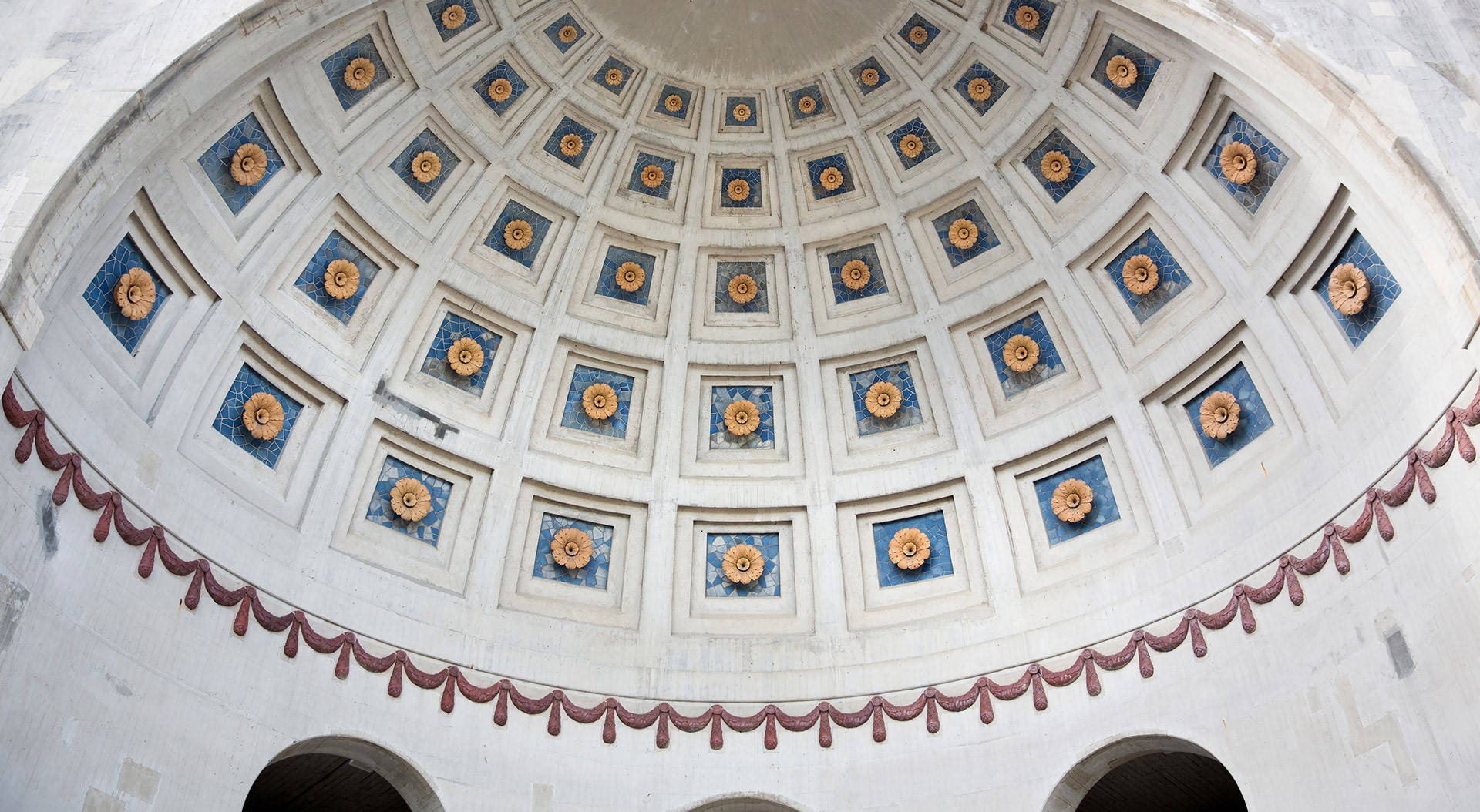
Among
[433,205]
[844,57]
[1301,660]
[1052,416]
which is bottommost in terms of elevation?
[1301,660]

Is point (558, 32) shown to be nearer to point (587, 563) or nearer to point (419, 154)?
point (419, 154)

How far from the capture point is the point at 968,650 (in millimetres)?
15000

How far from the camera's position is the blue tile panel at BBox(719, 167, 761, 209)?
17.1m

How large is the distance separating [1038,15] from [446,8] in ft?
22.4

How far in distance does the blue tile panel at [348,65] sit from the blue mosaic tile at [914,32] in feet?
20.5

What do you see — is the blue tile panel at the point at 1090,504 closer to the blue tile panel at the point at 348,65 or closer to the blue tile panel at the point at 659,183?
the blue tile panel at the point at 659,183

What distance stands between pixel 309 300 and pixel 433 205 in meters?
1.95

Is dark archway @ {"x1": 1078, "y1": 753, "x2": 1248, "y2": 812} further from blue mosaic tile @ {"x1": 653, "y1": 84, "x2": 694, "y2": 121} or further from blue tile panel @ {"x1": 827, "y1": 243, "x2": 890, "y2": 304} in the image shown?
blue mosaic tile @ {"x1": 653, "y1": 84, "x2": 694, "y2": 121}

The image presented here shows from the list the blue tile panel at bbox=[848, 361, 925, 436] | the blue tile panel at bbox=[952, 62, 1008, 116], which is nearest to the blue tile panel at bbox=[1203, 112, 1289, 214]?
the blue tile panel at bbox=[952, 62, 1008, 116]

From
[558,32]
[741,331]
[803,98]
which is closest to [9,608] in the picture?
[558,32]

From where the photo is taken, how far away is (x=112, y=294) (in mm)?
12484

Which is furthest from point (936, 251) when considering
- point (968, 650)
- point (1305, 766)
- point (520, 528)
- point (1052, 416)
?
point (1305, 766)

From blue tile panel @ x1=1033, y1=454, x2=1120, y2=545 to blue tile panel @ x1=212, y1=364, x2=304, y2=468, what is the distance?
879 centimetres

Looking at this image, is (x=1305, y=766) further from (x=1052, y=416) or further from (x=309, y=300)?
Answer: (x=309, y=300)
